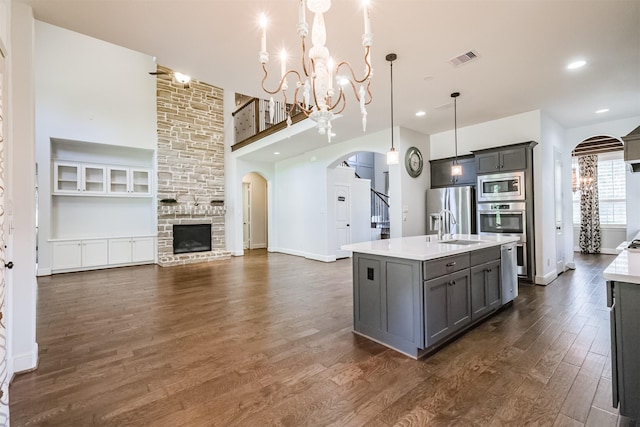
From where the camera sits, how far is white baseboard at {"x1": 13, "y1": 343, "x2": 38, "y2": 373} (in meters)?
2.24

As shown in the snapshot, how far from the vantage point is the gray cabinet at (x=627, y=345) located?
158 cm

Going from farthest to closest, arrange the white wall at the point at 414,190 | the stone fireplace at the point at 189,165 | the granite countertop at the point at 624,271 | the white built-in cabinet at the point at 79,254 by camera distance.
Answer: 1. the stone fireplace at the point at 189,165
2. the white built-in cabinet at the point at 79,254
3. the white wall at the point at 414,190
4. the granite countertop at the point at 624,271

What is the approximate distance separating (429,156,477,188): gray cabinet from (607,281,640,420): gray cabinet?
4.20 m

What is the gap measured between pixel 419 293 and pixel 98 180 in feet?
24.7

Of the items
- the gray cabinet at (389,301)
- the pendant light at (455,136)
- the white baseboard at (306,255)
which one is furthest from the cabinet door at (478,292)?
the white baseboard at (306,255)

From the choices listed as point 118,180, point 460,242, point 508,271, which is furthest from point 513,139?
point 118,180

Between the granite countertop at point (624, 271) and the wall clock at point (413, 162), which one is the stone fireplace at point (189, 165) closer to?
the wall clock at point (413, 162)

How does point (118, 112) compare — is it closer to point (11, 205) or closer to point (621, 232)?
point (11, 205)

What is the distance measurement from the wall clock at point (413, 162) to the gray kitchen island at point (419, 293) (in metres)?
2.69

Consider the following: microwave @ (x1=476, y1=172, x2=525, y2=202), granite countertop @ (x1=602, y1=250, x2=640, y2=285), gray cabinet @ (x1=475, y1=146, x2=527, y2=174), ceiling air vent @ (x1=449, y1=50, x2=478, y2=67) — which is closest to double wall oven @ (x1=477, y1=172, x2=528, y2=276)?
microwave @ (x1=476, y1=172, x2=525, y2=202)

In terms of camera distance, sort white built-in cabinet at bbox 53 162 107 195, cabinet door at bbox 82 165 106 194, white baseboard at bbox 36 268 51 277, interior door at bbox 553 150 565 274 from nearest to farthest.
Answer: interior door at bbox 553 150 565 274, white baseboard at bbox 36 268 51 277, white built-in cabinet at bbox 53 162 107 195, cabinet door at bbox 82 165 106 194

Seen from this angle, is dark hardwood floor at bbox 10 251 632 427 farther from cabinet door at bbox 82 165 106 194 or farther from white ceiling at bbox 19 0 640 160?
cabinet door at bbox 82 165 106 194

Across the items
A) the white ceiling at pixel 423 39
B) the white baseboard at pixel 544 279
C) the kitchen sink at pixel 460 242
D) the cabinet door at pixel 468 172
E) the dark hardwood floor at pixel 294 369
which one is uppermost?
the white ceiling at pixel 423 39

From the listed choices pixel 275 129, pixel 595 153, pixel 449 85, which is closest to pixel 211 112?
pixel 275 129
